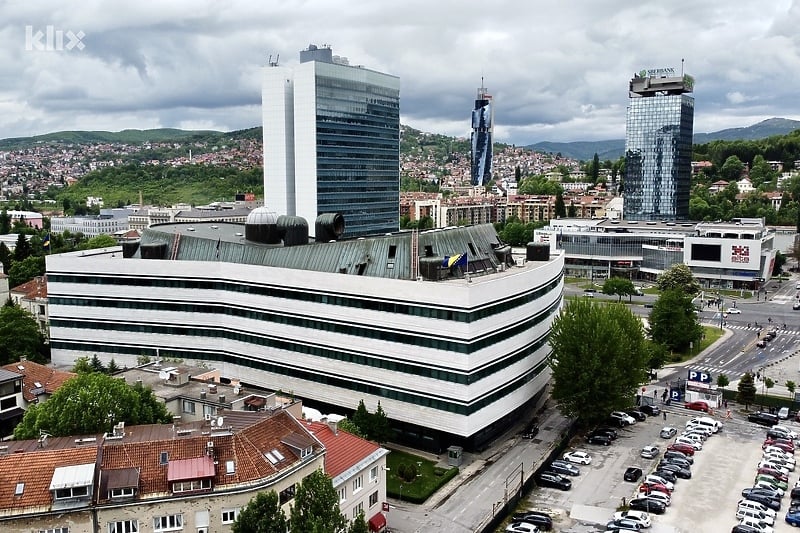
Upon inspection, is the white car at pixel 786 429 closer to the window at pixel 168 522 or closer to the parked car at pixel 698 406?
the parked car at pixel 698 406

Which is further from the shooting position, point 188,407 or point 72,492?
point 188,407

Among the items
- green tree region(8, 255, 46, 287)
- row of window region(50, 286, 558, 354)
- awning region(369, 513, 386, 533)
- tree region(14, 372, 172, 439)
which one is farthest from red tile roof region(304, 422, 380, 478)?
green tree region(8, 255, 46, 287)

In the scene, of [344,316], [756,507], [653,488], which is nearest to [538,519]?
[653,488]

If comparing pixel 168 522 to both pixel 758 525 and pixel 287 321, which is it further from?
pixel 758 525

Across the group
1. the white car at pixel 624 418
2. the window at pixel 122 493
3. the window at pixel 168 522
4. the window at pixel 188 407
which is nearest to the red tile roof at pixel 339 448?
the window at pixel 168 522

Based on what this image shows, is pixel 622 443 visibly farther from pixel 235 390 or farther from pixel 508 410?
pixel 235 390

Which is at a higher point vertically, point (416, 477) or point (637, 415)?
point (416, 477)

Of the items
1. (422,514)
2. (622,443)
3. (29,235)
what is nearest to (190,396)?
(422,514)
